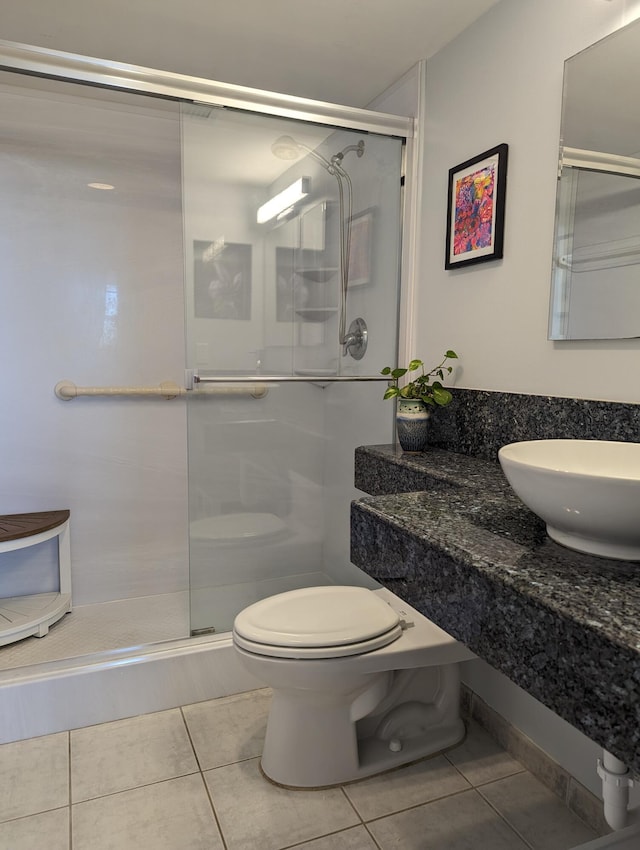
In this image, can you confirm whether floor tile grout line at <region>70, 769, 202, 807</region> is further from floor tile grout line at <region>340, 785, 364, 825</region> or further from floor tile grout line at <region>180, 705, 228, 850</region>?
floor tile grout line at <region>340, 785, 364, 825</region>

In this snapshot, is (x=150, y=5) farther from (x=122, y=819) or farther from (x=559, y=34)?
(x=122, y=819)

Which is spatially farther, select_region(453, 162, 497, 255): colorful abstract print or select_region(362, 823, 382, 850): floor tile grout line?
select_region(453, 162, 497, 255): colorful abstract print

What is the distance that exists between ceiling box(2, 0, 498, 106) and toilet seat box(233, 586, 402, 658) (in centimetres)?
177

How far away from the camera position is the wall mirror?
4.35 ft

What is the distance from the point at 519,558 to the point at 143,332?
210 cm

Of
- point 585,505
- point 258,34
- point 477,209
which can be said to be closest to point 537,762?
point 585,505

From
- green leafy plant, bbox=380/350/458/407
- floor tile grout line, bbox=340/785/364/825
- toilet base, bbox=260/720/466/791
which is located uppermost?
green leafy plant, bbox=380/350/458/407

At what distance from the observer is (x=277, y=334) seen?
201 centimetres

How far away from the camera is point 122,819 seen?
147 centimetres

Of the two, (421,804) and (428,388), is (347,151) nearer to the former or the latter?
(428,388)

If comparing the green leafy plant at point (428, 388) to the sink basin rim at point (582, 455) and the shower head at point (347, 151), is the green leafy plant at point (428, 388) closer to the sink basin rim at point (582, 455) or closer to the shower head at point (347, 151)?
the sink basin rim at point (582, 455)


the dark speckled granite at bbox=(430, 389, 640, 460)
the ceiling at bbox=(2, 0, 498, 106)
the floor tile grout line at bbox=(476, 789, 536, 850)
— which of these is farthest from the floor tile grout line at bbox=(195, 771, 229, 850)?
the ceiling at bbox=(2, 0, 498, 106)

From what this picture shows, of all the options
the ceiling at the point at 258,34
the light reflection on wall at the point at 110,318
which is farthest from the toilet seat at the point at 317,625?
the ceiling at the point at 258,34

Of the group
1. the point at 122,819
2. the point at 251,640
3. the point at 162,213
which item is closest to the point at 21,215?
the point at 162,213
